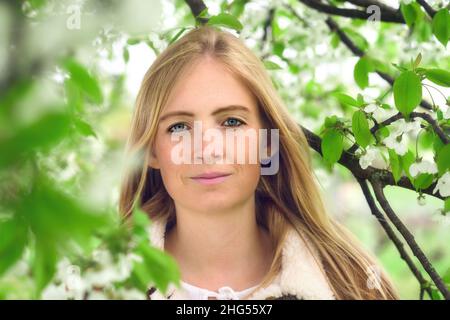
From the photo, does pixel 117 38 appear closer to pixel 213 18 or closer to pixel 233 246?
pixel 213 18

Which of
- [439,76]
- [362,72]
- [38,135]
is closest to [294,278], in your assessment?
[439,76]

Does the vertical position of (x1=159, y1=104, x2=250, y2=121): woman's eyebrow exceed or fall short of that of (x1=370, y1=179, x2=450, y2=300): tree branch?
it exceeds it

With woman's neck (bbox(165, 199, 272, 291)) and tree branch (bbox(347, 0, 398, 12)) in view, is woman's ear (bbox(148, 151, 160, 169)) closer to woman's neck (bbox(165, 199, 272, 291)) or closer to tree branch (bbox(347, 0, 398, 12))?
woman's neck (bbox(165, 199, 272, 291))

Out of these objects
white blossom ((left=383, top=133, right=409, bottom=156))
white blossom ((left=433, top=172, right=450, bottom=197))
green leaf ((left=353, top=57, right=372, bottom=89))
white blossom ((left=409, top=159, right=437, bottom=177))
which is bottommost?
white blossom ((left=433, top=172, right=450, bottom=197))

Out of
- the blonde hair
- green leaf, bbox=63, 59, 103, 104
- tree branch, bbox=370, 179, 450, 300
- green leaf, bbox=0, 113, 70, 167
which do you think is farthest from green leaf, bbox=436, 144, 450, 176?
green leaf, bbox=0, 113, 70, 167

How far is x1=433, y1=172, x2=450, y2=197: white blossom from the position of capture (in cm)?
91

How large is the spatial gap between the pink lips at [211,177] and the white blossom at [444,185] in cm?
30

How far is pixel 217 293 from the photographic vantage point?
38.0 inches

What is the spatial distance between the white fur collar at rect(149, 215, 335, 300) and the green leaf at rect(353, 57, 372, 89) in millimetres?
362

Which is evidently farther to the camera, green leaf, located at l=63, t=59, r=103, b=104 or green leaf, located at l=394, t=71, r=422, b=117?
green leaf, located at l=394, t=71, r=422, b=117

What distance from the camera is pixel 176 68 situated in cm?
98

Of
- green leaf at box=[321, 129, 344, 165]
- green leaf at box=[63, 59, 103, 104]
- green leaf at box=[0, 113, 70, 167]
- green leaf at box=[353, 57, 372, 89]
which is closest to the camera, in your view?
green leaf at box=[0, 113, 70, 167]

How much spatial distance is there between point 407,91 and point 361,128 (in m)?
0.09

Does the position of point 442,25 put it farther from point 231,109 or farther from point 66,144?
point 66,144
